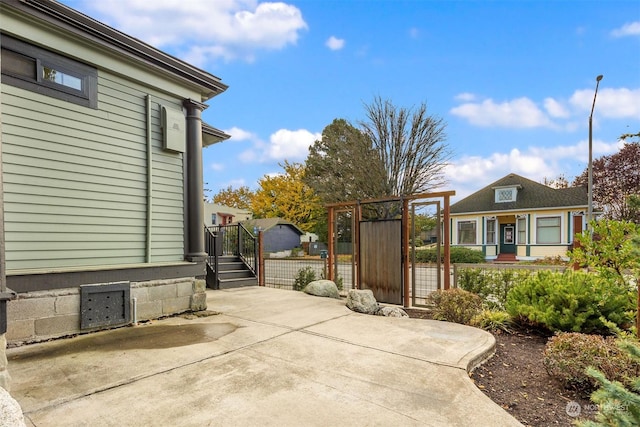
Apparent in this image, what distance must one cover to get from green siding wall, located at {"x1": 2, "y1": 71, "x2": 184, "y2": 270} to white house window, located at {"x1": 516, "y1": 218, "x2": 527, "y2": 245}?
18140 millimetres

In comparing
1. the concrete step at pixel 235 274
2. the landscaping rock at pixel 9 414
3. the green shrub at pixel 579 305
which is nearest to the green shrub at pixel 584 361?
the green shrub at pixel 579 305

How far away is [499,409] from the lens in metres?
2.36

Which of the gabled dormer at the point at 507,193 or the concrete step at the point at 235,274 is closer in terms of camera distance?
the concrete step at the point at 235,274

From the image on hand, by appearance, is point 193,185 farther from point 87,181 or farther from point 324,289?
point 324,289

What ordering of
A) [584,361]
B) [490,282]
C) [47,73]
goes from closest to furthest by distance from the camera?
1. [584,361]
2. [47,73]
3. [490,282]

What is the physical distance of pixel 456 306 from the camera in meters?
4.88

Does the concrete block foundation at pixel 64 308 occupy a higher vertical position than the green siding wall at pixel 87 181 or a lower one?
lower

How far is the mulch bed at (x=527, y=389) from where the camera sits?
2.35 metres

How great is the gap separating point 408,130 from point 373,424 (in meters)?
16.9

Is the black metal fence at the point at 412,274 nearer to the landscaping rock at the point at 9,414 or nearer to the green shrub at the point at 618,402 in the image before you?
the green shrub at the point at 618,402

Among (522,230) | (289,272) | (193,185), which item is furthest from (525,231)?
(193,185)

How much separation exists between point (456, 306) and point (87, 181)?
5.47 m

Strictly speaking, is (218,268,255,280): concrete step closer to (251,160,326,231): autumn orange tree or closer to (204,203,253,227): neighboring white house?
(204,203,253,227): neighboring white house

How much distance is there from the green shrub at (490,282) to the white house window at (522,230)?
14333 mm
